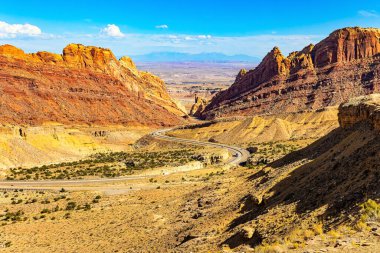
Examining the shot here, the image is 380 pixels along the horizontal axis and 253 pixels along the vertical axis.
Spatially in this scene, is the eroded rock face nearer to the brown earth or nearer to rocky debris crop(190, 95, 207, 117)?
the brown earth

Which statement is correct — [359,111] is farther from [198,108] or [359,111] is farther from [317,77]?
[198,108]

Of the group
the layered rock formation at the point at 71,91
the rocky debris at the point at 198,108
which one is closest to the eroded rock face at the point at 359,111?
the layered rock formation at the point at 71,91

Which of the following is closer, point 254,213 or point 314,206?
point 314,206

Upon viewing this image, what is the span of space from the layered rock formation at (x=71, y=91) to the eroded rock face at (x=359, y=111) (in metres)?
87.0

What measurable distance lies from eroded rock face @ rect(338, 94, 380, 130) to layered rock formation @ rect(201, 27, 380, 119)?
88.5 meters

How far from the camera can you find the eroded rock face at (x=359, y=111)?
2759 cm

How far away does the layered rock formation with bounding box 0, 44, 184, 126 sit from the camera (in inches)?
4205

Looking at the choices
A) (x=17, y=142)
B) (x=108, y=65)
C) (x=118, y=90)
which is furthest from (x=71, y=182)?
(x=108, y=65)

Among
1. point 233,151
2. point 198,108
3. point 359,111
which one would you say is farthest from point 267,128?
point 198,108

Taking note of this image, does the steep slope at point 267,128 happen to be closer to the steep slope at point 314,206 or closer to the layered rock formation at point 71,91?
the layered rock formation at point 71,91

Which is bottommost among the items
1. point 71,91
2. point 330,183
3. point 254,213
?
point 254,213

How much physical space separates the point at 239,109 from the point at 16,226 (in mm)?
110728

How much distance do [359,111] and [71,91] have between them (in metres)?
100

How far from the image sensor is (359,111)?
100 ft
